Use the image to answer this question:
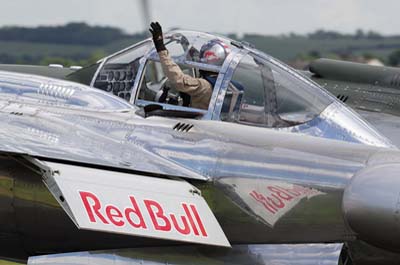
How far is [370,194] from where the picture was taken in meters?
8.58

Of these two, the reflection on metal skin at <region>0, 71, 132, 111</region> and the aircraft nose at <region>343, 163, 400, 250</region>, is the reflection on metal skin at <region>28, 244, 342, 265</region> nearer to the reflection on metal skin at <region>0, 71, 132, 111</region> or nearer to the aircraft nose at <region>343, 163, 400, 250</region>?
the aircraft nose at <region>343, 163, 400, 250</region>

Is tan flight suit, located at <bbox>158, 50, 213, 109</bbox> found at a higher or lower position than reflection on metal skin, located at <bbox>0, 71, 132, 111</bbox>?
higher

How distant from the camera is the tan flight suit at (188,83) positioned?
10875 millimetres

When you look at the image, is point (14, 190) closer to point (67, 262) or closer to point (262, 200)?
point (67, 262)

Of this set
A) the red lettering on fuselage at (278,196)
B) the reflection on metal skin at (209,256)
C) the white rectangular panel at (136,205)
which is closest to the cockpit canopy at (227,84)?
the red lettering on fuselage at (278,196)

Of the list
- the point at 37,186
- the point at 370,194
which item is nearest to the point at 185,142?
the point at 37,186

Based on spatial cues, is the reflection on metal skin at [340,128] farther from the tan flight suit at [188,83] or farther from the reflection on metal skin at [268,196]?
the reflection on metal skin at [268,196]

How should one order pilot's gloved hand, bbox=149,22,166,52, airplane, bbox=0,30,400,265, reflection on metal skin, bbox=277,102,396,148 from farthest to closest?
1. pilot's gloved hand, bbox=149,22,166,52
2. reflection on metal skin, bbox=277,102,396,148
3. airplane, bbox=0,30,400,265

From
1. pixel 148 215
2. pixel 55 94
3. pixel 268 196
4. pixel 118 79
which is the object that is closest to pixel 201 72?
pixel 118 79

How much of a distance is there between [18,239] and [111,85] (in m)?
2.07

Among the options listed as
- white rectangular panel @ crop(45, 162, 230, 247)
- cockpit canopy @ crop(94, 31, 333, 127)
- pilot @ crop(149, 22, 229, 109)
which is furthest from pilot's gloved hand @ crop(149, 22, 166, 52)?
white rectangular panel @ crop(45, 162, 230, 247)

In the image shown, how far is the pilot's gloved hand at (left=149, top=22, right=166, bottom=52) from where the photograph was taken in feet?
36.3

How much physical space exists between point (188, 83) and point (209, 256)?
6.67 ft

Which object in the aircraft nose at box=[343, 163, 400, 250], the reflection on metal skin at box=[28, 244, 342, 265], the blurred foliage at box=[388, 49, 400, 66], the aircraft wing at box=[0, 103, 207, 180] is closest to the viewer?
the aircraft nose at box=[343, 163, 400, 250]
